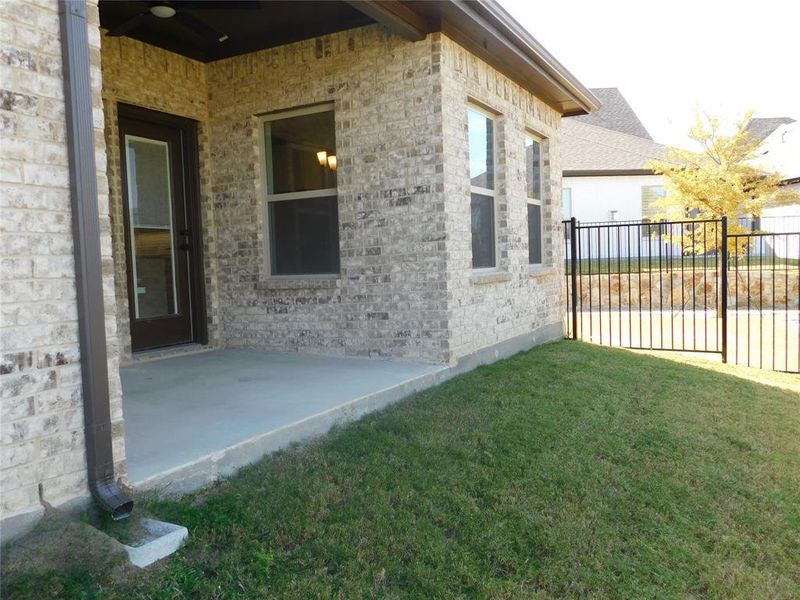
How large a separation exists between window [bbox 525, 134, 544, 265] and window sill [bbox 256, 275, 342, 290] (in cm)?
336

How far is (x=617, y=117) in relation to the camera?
2395 centimetres

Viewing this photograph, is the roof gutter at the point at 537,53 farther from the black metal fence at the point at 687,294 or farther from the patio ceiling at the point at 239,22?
the black metal fence at the point at 687,294

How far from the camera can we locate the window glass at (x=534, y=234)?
848 cm

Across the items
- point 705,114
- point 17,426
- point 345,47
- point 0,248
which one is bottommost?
point 17,426

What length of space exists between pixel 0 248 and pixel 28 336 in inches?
13.6

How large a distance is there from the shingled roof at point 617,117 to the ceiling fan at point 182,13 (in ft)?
65.3

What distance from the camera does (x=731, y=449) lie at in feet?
15.2

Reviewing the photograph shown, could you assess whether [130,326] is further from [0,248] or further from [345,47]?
[0,248]

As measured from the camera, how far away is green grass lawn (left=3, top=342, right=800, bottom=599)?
8.09 feet

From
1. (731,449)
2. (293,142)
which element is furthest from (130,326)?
(731,449)

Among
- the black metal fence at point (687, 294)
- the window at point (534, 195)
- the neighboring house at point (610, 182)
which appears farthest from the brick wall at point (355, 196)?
the neighboring house at point (610, 182)

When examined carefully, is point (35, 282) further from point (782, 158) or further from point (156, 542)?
point (782, 158)

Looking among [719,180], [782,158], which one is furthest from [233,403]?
[782,158]

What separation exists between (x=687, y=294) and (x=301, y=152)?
12.5 meters
